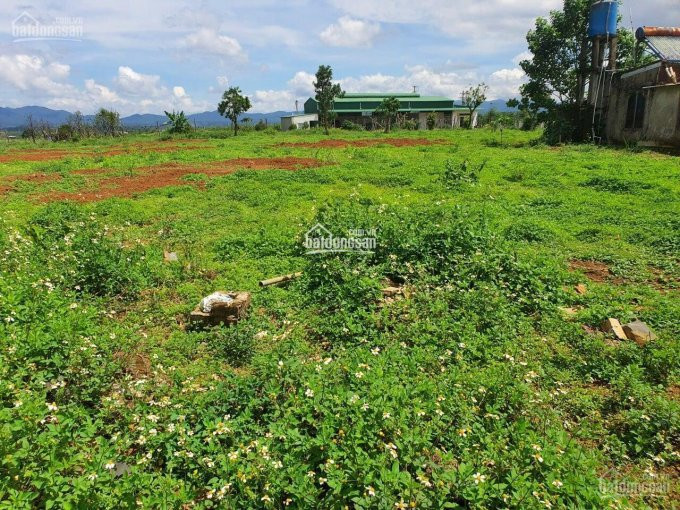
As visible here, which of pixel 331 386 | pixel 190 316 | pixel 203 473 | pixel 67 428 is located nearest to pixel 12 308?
pixel 190 316

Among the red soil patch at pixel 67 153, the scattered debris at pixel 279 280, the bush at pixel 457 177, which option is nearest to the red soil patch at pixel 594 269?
the scattered debris at pixel 279 280

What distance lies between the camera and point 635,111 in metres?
18.8

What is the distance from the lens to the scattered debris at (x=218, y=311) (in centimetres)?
489

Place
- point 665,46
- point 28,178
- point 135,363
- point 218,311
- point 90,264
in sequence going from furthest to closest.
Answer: point 665,46
point 28,178
point 90,264
point 218,311
point 135,363

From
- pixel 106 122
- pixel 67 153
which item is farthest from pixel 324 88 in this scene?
pixel 67 153

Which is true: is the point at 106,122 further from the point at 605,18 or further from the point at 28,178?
the point at 605,18

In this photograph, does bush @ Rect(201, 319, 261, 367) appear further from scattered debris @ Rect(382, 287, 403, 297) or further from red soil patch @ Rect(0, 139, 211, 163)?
red soil patch @ Rect(0, 139, 211, 163)

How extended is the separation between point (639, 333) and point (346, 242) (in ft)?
12.1

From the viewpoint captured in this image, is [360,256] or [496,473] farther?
[360,256]

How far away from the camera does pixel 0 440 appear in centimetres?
239

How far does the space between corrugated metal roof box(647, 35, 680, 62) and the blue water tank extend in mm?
1809

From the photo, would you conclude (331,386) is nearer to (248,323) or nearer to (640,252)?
(248,323)

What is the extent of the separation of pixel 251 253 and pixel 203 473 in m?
4.77

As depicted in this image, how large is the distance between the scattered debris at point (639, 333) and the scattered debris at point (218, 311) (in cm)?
431
